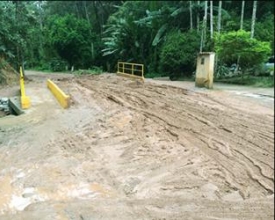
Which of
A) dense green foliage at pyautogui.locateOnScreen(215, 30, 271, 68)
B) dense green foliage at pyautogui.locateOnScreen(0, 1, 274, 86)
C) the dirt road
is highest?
dense green foliage at pyautogui.locateOnScreen(0, 1, 274, 86)

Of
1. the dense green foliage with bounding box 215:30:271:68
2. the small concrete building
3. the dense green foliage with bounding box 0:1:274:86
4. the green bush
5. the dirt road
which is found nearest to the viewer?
the dirt road

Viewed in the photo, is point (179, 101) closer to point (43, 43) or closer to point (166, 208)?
point (43, 43)

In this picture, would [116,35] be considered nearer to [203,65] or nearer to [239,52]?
[203,65]

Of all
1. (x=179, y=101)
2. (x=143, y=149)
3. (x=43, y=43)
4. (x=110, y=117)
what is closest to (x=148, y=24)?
(x=143, y=149)

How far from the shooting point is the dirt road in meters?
2.28

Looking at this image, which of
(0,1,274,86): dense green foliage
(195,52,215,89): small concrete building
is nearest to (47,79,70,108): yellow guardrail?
(0,1,274,86): dense green foliage

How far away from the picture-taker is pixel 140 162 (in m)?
3.42

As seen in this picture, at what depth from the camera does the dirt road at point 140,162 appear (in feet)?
7.47

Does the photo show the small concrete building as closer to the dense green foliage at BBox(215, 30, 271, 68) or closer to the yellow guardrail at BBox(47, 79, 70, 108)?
the dense green foliage at BBox(215, 30, 271, 68)

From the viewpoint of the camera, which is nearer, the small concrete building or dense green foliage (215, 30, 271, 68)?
the small concrete building

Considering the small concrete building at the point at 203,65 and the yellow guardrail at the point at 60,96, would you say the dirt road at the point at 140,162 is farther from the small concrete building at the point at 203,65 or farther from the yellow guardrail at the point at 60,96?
the small concrete building at the point at 203,65

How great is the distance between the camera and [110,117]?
530 centimetres

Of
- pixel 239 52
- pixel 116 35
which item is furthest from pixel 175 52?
pixel 239 52

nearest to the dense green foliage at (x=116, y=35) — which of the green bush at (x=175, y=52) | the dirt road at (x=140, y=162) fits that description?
the green bush at (x=175, y=52)
